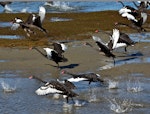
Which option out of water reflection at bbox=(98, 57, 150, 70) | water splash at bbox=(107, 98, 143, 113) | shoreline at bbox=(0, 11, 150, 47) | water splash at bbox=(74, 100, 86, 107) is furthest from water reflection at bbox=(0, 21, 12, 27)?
water splash at bbox=(107, 98, 143, 113)

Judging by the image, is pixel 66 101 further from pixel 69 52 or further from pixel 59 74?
pixel 69 52

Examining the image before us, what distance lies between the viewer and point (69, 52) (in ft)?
42.0

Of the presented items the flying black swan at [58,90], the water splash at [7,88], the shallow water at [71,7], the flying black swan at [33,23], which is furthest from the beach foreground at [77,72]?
the shallow water at [71,7]

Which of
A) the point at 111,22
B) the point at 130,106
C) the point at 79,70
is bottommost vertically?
the point at 111,22

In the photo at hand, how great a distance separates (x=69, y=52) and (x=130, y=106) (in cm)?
536

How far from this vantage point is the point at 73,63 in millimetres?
11586

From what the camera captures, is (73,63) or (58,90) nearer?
(58,90)

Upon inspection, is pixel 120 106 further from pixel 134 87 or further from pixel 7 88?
pixel 7 88

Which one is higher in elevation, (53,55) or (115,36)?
(115,36)

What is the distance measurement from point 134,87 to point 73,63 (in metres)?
2.90

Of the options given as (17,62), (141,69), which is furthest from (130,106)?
(17,62)

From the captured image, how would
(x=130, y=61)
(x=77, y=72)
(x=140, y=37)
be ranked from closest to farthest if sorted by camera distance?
(x=77, y=72) < (x=130, y=61) < (x=140, y=37)

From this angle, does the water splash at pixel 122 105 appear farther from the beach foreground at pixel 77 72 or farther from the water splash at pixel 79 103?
the water splash at pixel 79 103

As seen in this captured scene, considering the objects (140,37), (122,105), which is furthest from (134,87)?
(140,37)
